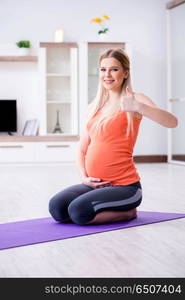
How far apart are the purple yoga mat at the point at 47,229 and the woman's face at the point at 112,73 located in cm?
72

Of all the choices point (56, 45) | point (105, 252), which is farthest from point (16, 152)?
point (105, 252)

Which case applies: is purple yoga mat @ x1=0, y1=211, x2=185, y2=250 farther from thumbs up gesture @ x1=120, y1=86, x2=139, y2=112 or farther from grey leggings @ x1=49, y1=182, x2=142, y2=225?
thumbs up gesture @ x1=120, y1=86, x2=139, y2=112

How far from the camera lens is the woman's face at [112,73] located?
295 cm

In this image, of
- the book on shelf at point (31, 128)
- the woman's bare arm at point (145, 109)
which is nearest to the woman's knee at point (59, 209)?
the woman's bare arm at point (145, 109)

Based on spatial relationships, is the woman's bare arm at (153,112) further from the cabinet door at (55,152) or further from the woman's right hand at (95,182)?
the cabinet door at (55,152)

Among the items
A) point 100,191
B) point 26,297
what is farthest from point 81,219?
point 26,297

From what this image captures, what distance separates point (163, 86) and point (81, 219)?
558 centimetres

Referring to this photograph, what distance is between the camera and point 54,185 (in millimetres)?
4898

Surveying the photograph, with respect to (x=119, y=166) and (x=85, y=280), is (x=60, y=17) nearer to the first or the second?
(x=119, y=166)

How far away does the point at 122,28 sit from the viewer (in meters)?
7.99

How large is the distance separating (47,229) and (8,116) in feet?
16.9

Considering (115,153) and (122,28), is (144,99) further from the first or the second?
(122,28)

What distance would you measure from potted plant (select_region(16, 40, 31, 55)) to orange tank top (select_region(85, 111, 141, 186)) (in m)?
4.91

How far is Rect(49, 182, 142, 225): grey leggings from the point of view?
276 cm
